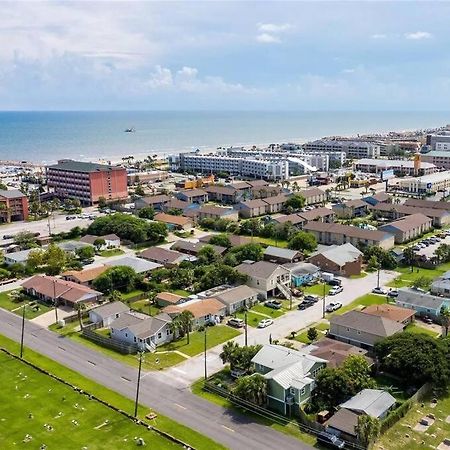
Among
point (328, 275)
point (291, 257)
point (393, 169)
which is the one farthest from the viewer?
point (393, 169)

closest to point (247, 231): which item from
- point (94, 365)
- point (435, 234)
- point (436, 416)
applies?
point (435, 234)

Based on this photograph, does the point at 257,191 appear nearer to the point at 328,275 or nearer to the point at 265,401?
the point at 328,275

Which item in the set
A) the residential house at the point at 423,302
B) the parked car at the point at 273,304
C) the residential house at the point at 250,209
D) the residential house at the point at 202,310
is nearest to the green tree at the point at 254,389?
the residential house at the point at 202,310

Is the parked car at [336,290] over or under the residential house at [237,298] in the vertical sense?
under

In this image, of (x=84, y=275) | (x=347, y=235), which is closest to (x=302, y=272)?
(x=347, y=235)

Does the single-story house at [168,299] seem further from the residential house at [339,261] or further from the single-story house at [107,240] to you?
the single-story house at [107,240]

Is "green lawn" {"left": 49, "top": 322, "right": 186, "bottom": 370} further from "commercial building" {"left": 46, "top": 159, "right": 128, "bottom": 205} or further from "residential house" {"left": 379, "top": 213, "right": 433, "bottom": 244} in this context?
"commercial building" {"left": 46, "top": 159, "right": 128, "bottom": 205}
